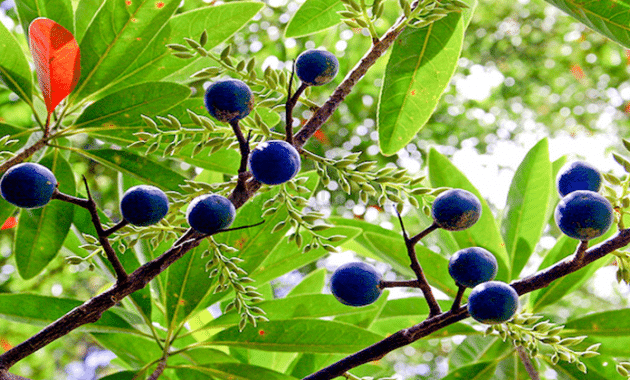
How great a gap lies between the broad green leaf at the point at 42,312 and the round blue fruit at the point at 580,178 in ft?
4.24

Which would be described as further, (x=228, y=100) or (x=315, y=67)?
(x=315, y=67)

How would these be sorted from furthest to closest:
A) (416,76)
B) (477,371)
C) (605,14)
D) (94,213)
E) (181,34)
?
1. (477,371)
2. (181,34)
3. (416,76)
4. (605,14)
5. (94,213)

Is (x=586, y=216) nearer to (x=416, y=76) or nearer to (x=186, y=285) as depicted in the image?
(x=416, y=76)

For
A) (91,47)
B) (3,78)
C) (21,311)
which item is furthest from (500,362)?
(3,78)

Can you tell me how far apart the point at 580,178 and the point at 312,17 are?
2.82ft

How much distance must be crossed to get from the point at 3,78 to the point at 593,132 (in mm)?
6489

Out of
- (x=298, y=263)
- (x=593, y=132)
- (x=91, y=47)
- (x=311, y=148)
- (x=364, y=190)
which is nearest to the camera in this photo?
(x=364, y=190)

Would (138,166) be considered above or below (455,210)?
above

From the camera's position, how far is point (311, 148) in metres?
3.66

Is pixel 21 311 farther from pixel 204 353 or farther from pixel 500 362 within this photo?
pixel 500 362

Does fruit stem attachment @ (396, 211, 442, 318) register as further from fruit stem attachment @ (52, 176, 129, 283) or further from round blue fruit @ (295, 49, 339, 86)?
fruit stem attachment @ (52, 176, 129, 283)

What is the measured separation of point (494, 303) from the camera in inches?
35.7

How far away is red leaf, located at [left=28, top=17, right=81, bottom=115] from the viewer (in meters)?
1.32

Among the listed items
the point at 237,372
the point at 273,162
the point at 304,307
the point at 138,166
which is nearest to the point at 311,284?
the point at 304,307
